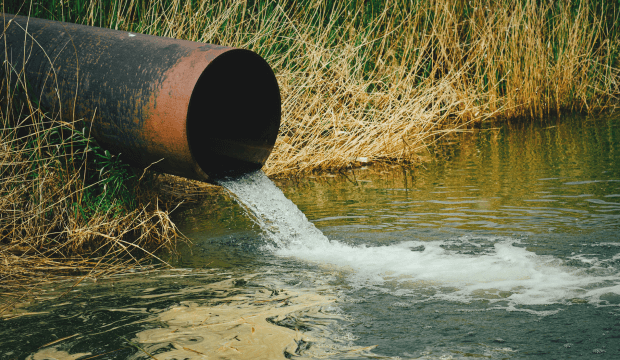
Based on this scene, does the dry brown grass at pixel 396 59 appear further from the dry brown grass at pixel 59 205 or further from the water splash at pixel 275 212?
the water splash at pixel 275 212

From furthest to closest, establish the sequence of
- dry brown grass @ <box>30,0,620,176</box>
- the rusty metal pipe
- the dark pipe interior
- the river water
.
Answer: dry brown grass @ <box>30,0,620,176</box>
the dark pipe interior
the rusty metal pipe
the river water

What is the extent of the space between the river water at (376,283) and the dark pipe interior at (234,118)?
0.69ft

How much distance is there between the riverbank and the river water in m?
0.55

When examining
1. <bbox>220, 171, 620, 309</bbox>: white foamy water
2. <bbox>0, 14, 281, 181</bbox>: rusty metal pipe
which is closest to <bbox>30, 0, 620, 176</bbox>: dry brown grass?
<bbox>0, 14, 281, 181</bbox>: rusty metal pipe

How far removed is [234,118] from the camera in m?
4.27

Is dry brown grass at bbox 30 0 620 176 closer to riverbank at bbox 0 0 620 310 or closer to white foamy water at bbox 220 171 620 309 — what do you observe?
riverbank at bbox 0 0 620 310

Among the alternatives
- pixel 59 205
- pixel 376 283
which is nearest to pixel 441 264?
pixel 376 283

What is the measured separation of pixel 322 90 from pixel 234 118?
7.78 feet

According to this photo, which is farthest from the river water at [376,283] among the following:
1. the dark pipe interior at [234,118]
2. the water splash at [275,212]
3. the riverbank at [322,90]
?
the riverbank at [322,90]

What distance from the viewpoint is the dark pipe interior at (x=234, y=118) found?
13.3 feet

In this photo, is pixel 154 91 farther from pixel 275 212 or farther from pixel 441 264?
pixel 441 264

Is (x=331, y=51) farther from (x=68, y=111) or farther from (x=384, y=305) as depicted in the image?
(x=384, y=305)

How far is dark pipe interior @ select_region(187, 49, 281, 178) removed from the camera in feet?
13.3

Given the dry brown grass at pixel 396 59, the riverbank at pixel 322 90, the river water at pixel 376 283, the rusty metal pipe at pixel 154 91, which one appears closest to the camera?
the river water at pixel 376 283
